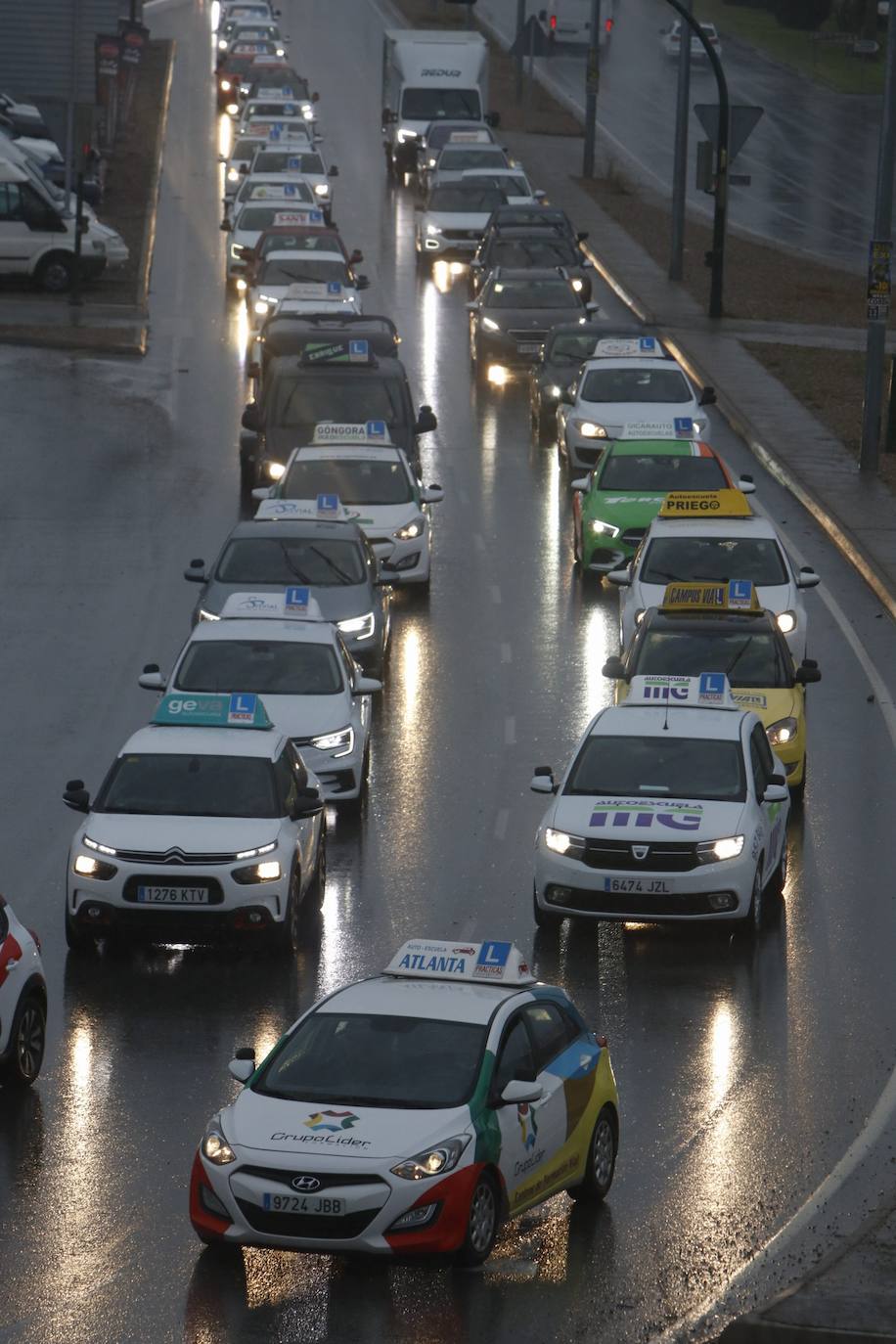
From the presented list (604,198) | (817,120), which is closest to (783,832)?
(604,198)

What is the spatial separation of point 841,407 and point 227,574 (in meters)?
16.3

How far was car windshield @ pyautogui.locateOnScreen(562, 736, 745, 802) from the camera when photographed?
17.3m

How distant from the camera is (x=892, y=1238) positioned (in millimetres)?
11344

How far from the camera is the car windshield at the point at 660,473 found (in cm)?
2839

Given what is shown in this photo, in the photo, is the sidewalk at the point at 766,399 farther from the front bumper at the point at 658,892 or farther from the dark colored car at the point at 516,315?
the front bumper at the point at 658,892

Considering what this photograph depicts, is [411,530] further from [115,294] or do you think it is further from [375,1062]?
[115,294]

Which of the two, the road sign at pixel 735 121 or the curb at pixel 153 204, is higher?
the road sign at pixel 735 121

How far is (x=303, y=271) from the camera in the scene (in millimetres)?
42344

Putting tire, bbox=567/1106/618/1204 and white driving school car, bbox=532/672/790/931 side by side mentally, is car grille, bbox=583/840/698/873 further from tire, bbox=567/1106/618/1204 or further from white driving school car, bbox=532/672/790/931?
tire, bbox=567/1106/618/1204

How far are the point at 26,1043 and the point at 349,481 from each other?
14840 mm

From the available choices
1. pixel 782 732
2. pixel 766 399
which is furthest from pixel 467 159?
pixel 782 732

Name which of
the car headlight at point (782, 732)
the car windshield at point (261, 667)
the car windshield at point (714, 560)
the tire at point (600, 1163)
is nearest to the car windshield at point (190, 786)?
the car windshield at point (261, 667)

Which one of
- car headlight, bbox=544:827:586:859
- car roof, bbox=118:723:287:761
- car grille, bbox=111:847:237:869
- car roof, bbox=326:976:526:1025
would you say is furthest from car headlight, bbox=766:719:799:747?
car roof, bbox=326:976:526:1025

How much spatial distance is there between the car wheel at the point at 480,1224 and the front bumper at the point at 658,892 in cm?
535
